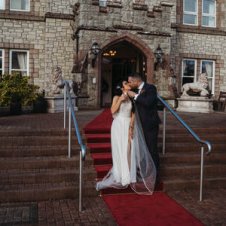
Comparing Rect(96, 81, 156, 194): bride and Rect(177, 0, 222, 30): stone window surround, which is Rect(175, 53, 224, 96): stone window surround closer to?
Rect(177, 0, 222, 30): stone window surround

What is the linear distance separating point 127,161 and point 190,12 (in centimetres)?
1494

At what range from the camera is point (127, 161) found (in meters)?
5.80

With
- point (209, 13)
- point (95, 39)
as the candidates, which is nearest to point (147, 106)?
point (95, 39)

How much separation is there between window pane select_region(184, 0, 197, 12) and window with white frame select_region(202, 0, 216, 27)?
1.93 feet

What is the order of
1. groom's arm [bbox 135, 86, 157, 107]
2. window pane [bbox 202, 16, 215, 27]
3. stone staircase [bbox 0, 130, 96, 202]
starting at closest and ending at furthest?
stone staircase [bbox 0, 130, 96, 202] < groom's arm [bbox 135, 86, 157, 107] < window pane [bbox 202, 16, 215, 27]

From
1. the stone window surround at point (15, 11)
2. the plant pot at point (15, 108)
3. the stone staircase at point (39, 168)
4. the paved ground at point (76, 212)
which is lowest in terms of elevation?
the paved ground at point (76, 212)

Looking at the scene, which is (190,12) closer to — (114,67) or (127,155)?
(114,67)

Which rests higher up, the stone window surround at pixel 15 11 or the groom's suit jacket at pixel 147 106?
the stone window surround at pixel 15 11

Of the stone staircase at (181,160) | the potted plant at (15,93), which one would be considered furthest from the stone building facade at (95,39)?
the stone staircase at (181,160)

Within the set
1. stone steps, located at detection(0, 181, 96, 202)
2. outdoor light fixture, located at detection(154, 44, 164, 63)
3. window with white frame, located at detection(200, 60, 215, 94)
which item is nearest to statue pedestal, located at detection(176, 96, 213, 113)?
outdoor light fixture, located at detection(154, 44, 164, 63)

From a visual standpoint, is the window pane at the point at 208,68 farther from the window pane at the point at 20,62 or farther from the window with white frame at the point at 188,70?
the window pane at the point at 20,62

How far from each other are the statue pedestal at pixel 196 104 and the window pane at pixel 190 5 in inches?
241

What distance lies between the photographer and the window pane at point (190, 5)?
18609 mm

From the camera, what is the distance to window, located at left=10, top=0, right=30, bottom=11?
1609 centimetres
